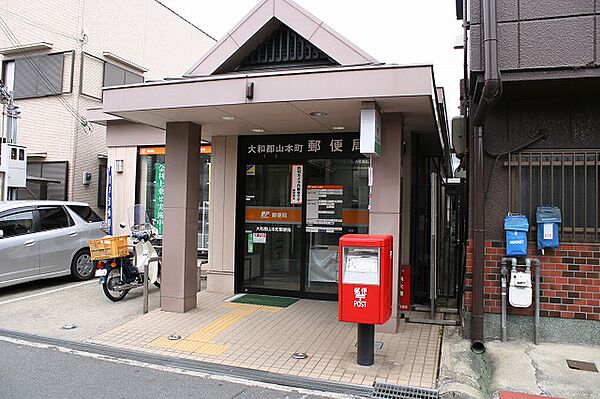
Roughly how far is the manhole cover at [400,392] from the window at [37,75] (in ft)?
40.4

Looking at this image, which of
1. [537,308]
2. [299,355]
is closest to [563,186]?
[537,308]

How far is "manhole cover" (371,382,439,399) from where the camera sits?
15.0 ft

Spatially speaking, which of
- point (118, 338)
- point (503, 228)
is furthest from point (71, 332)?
point (503, 228)

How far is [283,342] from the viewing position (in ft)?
20.0

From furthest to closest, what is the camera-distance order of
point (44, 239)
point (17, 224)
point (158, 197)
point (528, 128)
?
point (158, 197), point (44, 239), point (17, 224), point (528, 128)

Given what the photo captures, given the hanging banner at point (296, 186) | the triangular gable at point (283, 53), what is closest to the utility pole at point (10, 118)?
the triangular gable at point (283, 53)

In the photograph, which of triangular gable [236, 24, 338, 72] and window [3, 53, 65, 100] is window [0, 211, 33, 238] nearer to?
triangular gable [236, 24, 338, 72]

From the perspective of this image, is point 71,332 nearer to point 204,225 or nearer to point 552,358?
point 204,225

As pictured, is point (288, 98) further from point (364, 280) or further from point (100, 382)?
point (100, 382)

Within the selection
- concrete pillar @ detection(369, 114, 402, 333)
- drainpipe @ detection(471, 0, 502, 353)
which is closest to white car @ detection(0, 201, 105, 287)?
concrete pillar @ detection(369, 114, 402, 333)

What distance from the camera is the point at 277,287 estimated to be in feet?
28.6

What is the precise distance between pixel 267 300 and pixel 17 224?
4.77m

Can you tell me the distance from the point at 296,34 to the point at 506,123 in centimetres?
327

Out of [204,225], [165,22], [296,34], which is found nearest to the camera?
[296,34]
